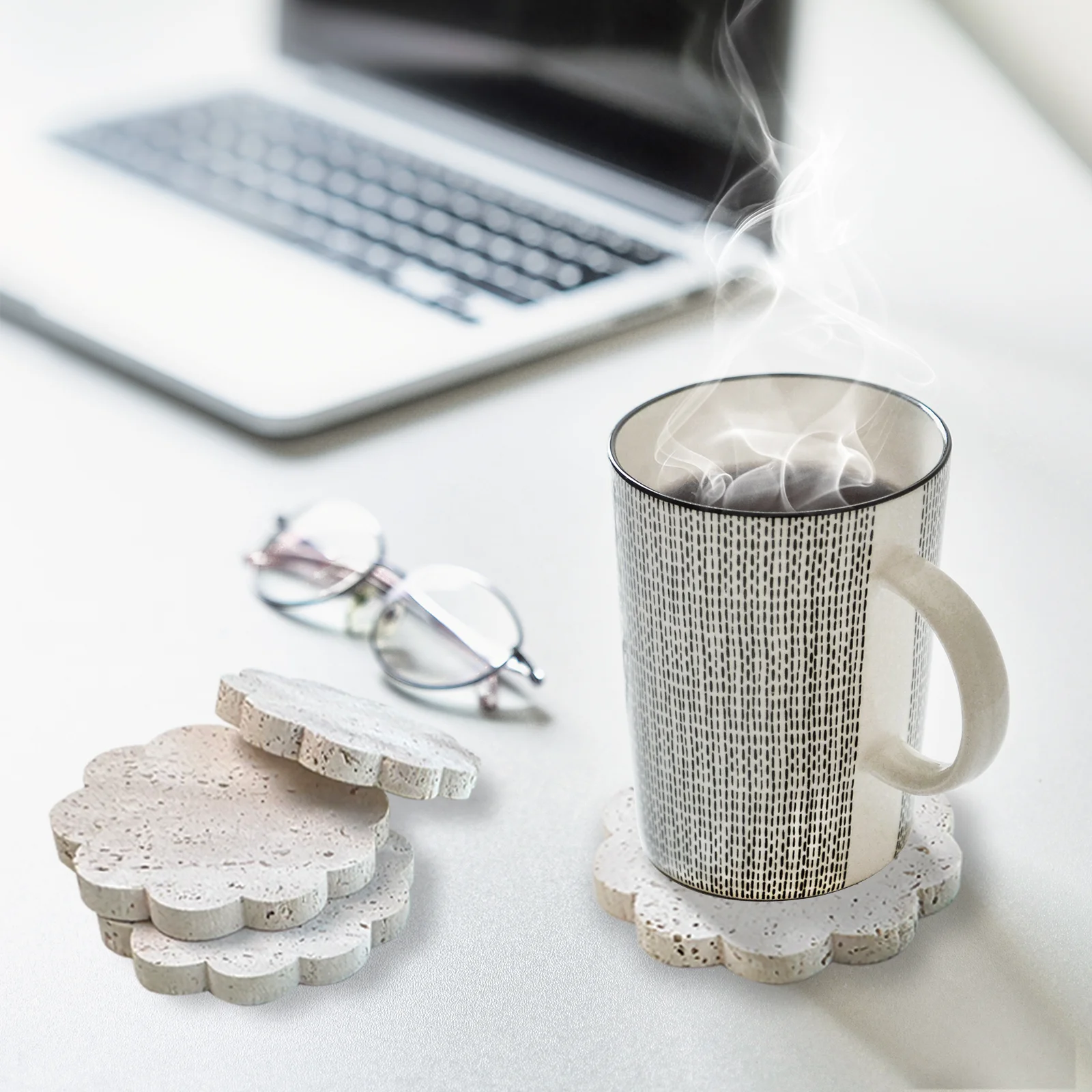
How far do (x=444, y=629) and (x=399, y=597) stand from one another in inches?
1.2

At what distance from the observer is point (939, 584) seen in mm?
407

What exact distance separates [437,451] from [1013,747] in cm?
37

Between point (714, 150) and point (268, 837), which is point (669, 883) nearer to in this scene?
point (268, 837)

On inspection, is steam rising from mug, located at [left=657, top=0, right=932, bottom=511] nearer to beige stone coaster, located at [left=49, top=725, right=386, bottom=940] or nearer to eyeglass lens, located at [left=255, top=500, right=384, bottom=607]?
eyeglass lens, located at [left=255, top=500, right=384, bottom=607]

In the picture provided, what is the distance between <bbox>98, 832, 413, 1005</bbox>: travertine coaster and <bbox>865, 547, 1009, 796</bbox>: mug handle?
0.64 feet

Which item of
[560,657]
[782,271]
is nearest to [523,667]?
[560,657]

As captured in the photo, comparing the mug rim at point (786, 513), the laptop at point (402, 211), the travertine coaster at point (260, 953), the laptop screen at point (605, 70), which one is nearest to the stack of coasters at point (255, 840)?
the travertine coaster at point (260, 953)

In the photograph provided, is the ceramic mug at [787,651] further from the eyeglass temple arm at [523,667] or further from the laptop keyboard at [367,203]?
the laptop keyboard at [367,203]

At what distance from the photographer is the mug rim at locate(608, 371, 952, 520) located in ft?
1.31

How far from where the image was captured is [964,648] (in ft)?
1.32

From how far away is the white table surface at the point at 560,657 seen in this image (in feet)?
1.44

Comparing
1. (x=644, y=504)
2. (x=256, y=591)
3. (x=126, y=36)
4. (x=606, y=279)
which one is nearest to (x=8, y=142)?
(x=126, y=36)

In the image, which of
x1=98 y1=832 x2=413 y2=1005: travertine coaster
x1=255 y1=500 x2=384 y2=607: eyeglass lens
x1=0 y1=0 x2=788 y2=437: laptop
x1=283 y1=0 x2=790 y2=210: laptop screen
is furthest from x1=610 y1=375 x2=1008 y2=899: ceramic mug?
x1=283 y1=0 x2=790 y2=210: laptop screen

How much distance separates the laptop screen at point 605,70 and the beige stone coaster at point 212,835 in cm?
59
